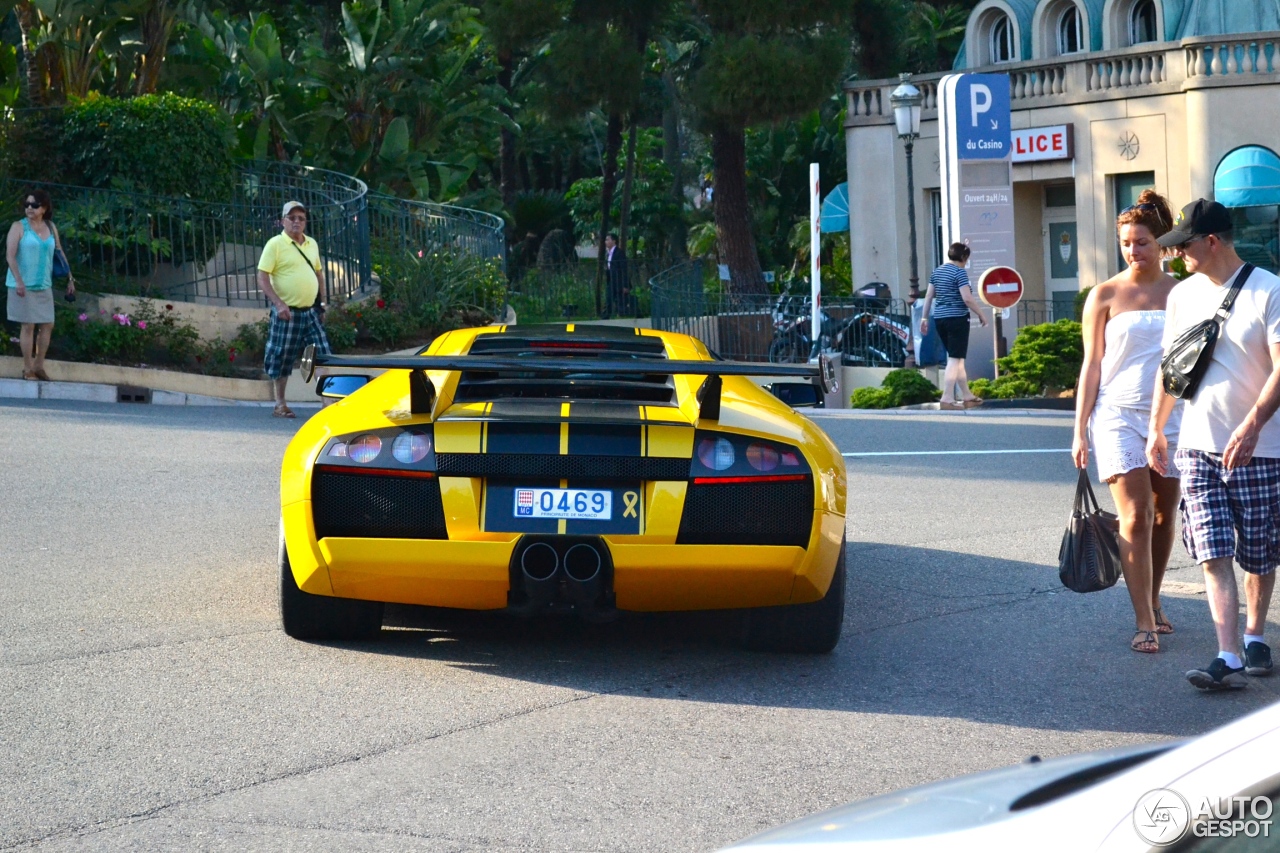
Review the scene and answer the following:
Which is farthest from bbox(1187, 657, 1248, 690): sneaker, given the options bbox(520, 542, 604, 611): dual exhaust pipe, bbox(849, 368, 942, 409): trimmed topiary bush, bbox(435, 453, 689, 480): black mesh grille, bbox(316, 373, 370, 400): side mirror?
bbox(849, 368, 942, 409): trimmed topiary bush

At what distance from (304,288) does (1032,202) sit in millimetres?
21917

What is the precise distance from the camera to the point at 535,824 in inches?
161

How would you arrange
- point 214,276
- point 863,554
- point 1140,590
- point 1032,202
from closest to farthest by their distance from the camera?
point 1140,590 < point 863,554 < point 214,276 < point 1032,202

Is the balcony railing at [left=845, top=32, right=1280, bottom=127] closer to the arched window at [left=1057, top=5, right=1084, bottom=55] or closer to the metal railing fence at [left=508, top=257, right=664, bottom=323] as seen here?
the arched window at [left=1057, top=5, right=1084, bottom=55]

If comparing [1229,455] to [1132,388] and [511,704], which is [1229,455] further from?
[511,704]

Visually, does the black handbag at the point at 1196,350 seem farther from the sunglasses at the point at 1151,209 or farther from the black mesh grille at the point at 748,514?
the black mesh grille at the point at 748,514

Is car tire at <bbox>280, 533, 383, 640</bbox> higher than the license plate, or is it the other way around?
the license plate

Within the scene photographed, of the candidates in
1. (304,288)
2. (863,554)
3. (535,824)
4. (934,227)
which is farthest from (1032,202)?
(535,824)

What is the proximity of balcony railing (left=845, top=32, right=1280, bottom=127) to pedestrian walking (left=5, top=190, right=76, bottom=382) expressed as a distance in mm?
17323

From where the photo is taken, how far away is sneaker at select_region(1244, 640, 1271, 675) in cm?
553

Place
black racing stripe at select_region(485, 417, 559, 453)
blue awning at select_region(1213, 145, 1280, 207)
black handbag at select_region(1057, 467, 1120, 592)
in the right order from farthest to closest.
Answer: blue awning at select_region(1213, 145, 1280, 207), black handbag at select_region(1057, 467, 1120, 592), black racing stripe at select_region(485, 417, 559, 453)

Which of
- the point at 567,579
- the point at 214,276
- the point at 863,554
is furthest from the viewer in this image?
the point at 214,276

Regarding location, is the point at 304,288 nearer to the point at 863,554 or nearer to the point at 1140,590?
the point at 863,554

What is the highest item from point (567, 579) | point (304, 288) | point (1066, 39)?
point (1066, 39)
